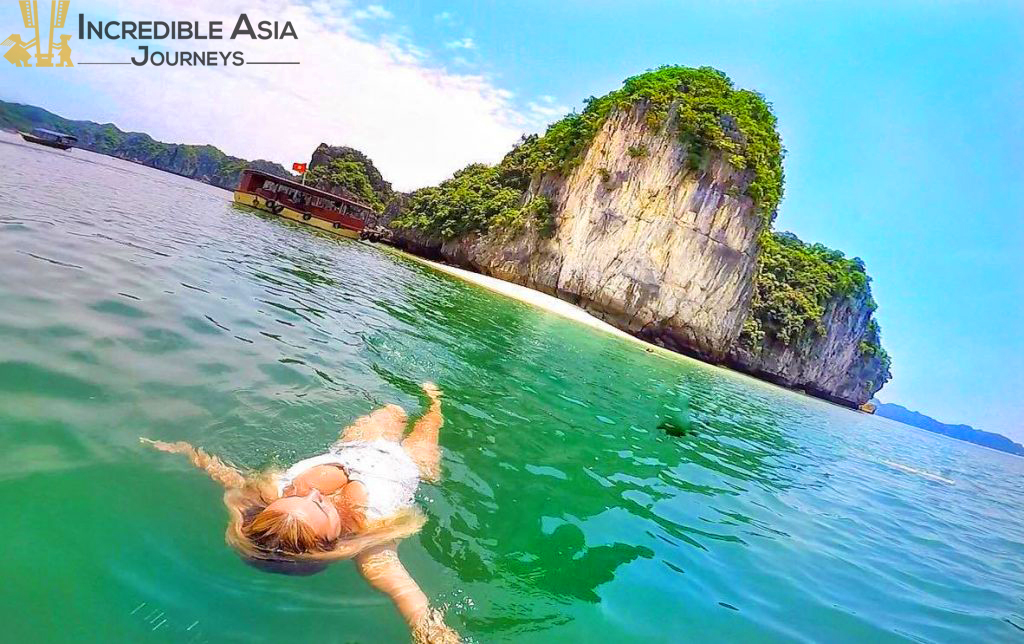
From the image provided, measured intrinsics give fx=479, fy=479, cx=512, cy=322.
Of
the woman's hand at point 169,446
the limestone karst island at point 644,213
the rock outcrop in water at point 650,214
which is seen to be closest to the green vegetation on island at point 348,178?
the limestone karst island at point 644,213

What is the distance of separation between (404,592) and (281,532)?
799 mm

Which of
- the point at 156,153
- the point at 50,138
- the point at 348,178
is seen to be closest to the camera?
the point at 50,138

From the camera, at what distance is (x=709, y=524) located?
5.62 m

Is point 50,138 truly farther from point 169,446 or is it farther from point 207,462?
point 207,462

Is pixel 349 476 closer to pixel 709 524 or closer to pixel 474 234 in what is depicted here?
pixel 709 524

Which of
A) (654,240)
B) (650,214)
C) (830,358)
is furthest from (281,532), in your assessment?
(830,358)

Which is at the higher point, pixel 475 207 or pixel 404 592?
pixel 475 207

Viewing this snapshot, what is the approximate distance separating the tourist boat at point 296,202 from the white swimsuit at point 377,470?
132 ft

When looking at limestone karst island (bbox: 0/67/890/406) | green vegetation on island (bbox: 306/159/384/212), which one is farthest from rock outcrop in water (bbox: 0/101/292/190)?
limestone karst island (bbox: 0/67/890/406)

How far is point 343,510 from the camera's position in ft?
11.2

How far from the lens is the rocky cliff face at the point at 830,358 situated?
166 feet

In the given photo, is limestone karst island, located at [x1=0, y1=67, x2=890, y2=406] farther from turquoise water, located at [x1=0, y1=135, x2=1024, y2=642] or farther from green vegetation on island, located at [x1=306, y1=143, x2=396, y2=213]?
turquoise water, located at [x1=0, y1=135, x2=1024, y2=642]

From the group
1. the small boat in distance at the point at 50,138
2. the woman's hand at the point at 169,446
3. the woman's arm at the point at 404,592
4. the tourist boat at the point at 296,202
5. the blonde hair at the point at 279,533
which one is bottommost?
the woman's arm at the point at 404,592

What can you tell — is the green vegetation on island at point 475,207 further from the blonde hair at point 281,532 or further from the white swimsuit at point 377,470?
the blonde hair at point 281,532
